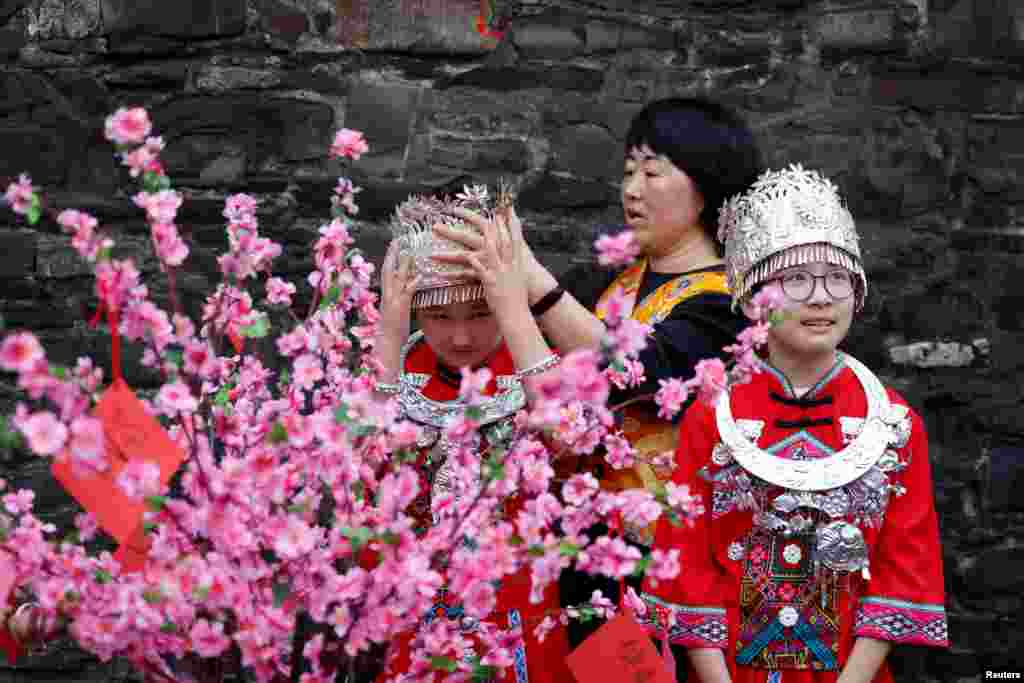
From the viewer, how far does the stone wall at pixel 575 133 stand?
10.4ft

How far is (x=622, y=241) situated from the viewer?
1732 millimetres

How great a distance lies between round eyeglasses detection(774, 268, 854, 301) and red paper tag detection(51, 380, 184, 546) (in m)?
1.16

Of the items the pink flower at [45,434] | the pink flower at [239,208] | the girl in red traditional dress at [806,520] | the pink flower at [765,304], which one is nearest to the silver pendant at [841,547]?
the girl in red traditional dress at [806,520]

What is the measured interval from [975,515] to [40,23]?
266 centimetres

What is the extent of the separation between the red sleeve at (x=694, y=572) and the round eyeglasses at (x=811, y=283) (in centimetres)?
26

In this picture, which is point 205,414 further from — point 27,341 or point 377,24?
point 377,24

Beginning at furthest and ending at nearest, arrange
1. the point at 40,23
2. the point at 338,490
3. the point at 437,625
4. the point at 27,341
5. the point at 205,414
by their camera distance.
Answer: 1. the point at 40,23
2. the point at 205,414
3. the point at 437,625
4. the point at 338,490
5. the point at 27,341

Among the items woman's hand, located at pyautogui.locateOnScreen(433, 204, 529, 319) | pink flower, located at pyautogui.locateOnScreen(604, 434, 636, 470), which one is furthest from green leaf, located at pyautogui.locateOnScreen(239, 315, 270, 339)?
woman's hand, located at pyautogui.locateOnScreen(433, 204, 529, 319)

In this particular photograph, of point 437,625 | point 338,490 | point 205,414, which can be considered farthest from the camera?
point 205,414

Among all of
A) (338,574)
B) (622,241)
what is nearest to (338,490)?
(338,574)

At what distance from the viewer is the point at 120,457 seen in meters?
1.41

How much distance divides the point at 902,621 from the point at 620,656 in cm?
65

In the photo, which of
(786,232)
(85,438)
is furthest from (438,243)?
(85,438)

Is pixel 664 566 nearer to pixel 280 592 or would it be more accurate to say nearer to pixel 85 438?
pixel 280 592
